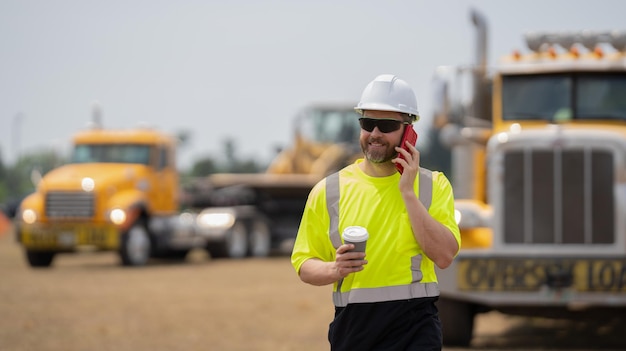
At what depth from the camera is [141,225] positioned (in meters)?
26.0

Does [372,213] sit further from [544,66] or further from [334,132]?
[334,132]

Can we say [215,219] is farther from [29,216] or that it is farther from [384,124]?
[384,124]

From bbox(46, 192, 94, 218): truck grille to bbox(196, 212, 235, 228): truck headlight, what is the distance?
446cm

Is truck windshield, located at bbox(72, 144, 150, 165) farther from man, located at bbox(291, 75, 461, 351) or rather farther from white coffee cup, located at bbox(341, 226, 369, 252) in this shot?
white coffee cup, located at bbox(341, 226, 369, 252)

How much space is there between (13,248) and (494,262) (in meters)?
28.7

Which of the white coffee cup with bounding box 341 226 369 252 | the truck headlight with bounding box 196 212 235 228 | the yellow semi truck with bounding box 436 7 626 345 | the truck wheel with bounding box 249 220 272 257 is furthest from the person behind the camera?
the truck wheel with bounding box 249 220 272 257

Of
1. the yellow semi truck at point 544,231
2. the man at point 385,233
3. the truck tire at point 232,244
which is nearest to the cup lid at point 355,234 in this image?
the man at point 385,233

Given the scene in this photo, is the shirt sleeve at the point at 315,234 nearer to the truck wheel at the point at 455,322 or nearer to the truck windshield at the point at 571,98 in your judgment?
the truck wheel at the point at 455,322

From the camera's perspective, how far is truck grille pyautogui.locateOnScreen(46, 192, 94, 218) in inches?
972

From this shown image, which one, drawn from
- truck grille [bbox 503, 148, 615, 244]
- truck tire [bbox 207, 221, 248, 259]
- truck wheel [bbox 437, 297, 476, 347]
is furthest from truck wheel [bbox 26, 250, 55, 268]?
truck grille [bbox 503, 148, 615, 244]

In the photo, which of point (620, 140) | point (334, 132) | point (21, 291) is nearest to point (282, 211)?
point (334, 132)

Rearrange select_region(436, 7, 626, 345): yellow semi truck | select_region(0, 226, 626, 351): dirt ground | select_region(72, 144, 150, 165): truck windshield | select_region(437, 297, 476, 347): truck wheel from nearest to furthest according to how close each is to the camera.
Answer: select_region(436, 7, 626, 345): yellow semi truck, select_region(437, 297, 476, 347): truck wheel, select_region(0, 226, 626, 351): dirt ground, select_region(72, 144, 150, 165): truck windshield

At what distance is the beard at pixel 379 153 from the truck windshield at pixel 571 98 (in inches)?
290

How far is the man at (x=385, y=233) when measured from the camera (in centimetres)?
486
